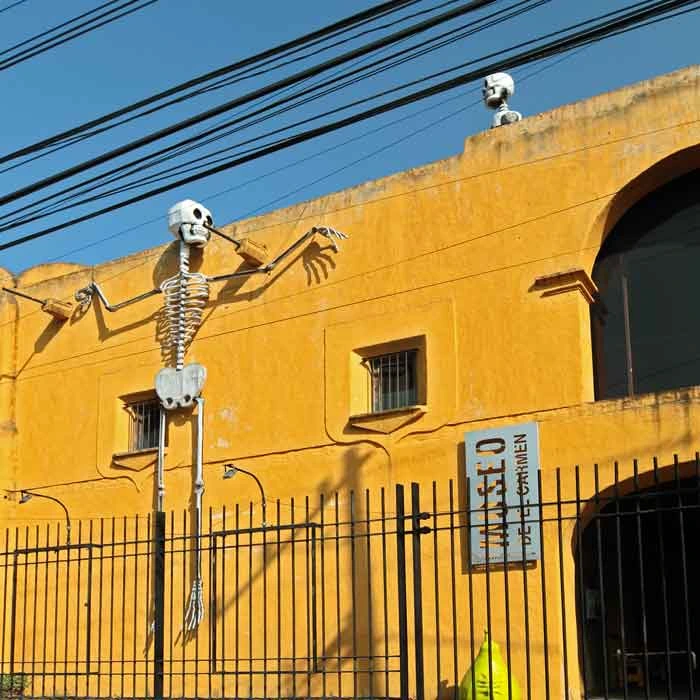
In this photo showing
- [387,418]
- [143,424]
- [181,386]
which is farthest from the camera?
[143,424]

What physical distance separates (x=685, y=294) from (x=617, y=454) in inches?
84.9

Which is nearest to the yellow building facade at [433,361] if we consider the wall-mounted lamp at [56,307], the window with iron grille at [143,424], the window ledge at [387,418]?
the window ledge at [387,418]

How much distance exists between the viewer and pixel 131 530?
16781 mm

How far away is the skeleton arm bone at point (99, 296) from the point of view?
1764cm

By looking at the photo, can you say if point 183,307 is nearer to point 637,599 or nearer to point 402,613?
point 637,599

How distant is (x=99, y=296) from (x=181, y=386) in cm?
246

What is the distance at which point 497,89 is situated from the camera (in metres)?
15.5

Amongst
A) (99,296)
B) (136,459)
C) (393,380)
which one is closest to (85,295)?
(99,296)

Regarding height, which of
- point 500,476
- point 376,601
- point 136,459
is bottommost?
point 376,601

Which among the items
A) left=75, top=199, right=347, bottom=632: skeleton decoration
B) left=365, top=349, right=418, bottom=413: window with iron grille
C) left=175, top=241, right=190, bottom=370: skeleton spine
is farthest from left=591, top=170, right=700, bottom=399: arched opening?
left=175, top=241, right=190, bottom=370: skeleton spine

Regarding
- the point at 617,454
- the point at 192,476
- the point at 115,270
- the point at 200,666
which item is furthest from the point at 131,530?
the point at 617,454

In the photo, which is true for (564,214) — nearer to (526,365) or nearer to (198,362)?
(526,365)

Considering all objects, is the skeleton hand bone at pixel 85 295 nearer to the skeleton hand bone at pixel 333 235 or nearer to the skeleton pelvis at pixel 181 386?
the skeleton pelvis at pixel 181 386

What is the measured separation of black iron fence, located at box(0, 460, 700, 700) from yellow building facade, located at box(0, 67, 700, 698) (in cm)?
7
